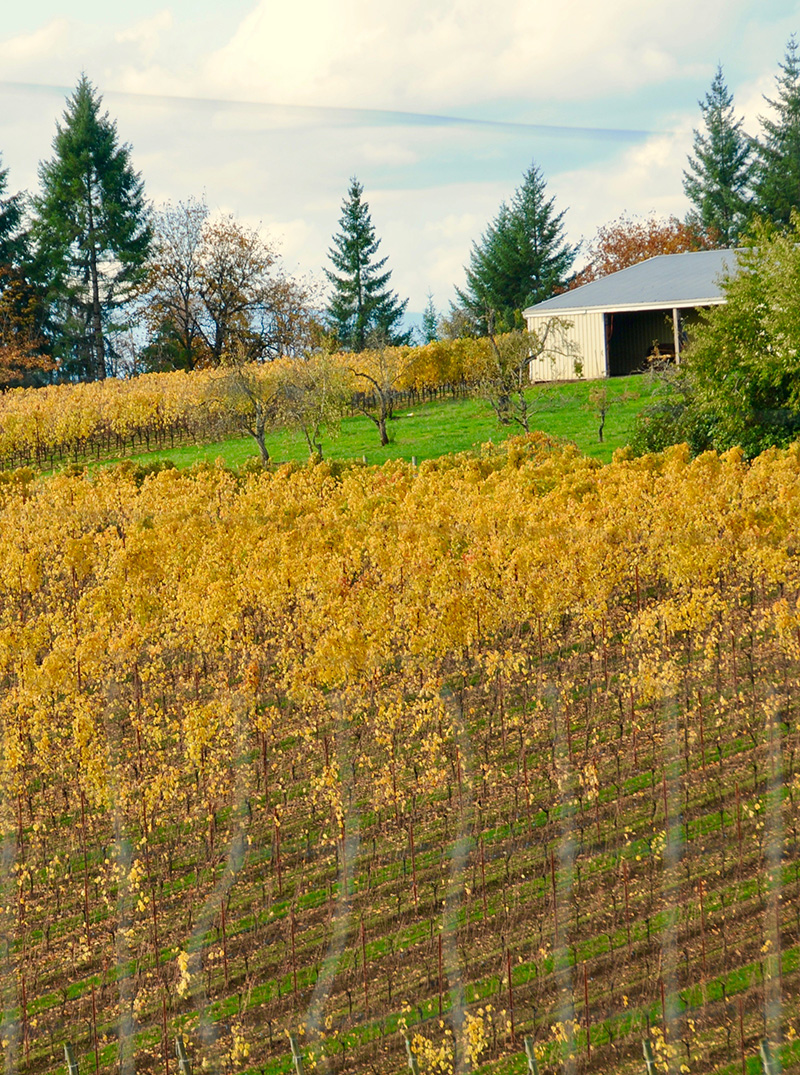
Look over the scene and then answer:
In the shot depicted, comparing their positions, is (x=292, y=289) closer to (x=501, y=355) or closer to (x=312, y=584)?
(x=501, y=355)

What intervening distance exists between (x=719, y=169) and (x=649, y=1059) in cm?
5291

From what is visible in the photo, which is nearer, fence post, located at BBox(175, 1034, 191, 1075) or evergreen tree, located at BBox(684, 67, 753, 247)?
fence post, located at BBox(175, 1034, 191, 1075)

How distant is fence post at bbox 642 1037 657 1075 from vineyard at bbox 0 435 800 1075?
0.17m

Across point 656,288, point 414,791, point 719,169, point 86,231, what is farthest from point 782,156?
point 414,791

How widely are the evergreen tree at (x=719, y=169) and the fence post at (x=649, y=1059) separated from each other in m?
49.6

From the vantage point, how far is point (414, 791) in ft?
25.9

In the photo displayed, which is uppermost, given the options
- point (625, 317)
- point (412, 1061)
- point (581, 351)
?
point (625, 317)

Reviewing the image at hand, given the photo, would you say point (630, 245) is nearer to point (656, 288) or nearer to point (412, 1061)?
point (656, 288)

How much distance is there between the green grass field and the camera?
2500 centimetres

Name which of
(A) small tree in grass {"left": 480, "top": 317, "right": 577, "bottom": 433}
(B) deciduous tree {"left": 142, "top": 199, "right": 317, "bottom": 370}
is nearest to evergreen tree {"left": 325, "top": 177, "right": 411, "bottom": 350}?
(B) deciduous tree {"left": 142, "top": 199, "right": 317, "bottom": 370}

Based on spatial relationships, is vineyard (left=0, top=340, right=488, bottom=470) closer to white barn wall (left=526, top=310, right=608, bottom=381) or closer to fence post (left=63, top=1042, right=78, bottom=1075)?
white barn wall (left=526, top=310, right=608, bottom=381)

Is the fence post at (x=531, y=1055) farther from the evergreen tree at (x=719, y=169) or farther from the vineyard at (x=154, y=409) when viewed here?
the evergreen tree at (x=719, y=169)

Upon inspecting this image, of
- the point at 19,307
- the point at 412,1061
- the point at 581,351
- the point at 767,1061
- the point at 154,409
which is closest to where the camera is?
the point at 767,1061

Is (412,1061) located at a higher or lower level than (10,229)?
lower
